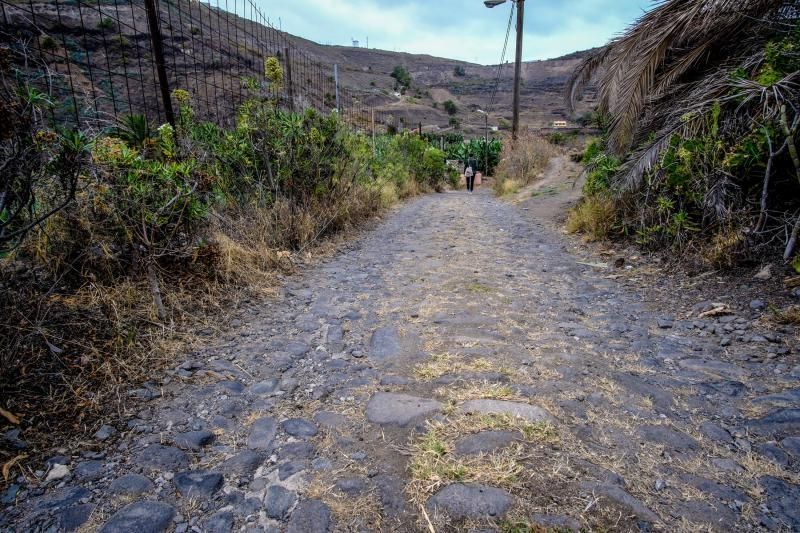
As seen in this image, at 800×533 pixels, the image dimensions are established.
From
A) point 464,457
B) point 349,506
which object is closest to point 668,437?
point 464,457

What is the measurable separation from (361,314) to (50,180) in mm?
1995

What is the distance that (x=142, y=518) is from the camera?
1.35 metres

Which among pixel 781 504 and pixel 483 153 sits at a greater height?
pixel 483 153

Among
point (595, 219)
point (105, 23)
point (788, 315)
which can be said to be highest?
point (105, 23)

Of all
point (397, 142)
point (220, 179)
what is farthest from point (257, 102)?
point (397, 142)

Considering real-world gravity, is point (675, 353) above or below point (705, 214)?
below

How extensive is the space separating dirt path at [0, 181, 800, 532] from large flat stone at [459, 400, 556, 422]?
1 centimetres

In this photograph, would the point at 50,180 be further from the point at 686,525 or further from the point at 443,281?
the point at 686,525

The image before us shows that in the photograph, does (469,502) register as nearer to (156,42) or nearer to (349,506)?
(349,506)

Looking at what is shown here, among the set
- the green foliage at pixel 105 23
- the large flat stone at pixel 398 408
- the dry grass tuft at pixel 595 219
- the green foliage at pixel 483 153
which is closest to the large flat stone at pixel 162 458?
the large flat stone at pixel 398 408

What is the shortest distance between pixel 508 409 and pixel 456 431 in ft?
0.90

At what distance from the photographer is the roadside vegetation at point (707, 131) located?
322 centimetres

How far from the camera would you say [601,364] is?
7.68 ft

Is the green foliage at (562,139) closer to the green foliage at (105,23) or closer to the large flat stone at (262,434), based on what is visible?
the green foliage at (105,23)
